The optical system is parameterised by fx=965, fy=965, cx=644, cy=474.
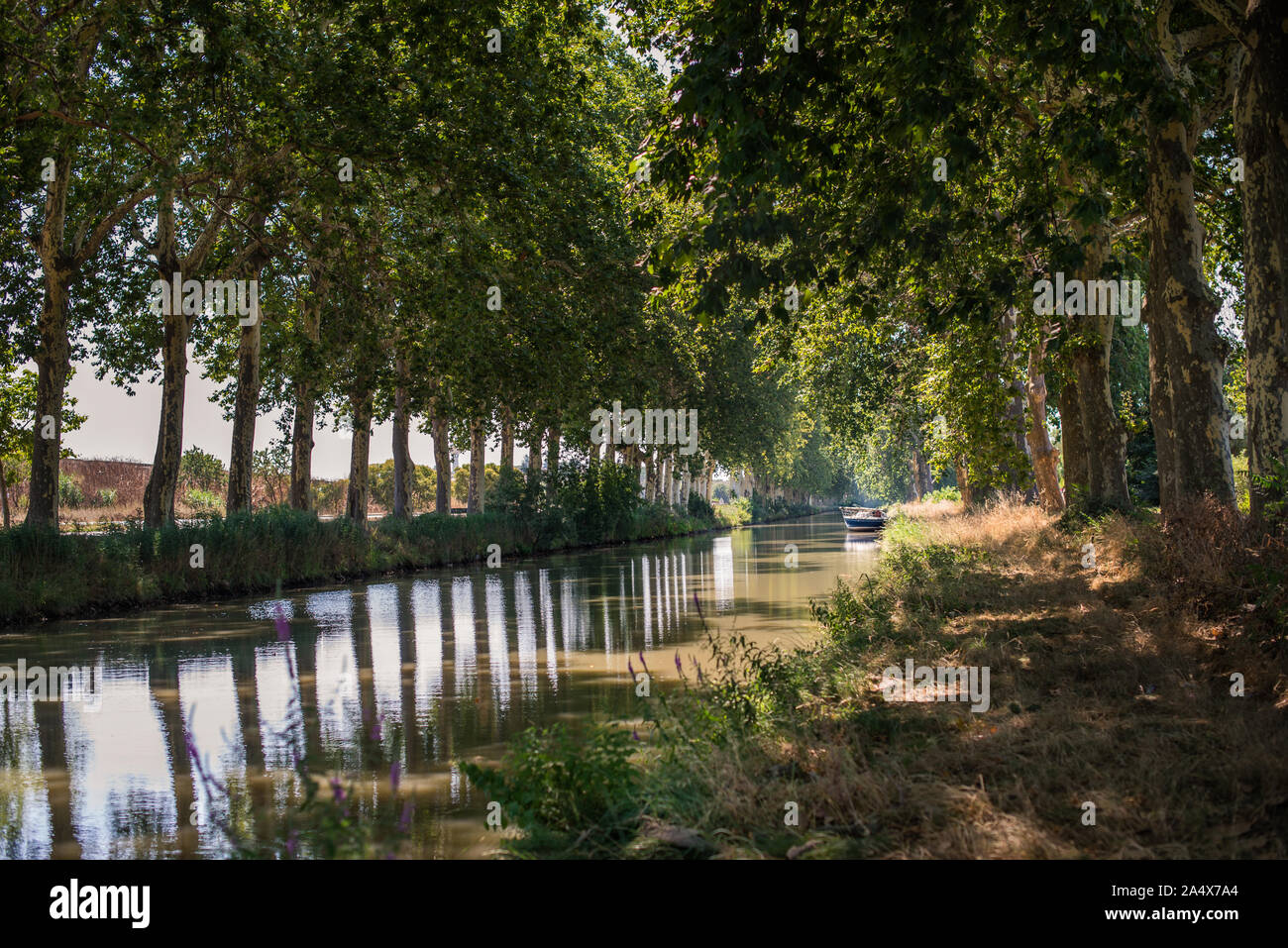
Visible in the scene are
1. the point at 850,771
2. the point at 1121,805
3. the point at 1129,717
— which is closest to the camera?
the point at 1121,805

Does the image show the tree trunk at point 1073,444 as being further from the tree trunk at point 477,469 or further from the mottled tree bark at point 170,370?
the tree trunk at point 477,469

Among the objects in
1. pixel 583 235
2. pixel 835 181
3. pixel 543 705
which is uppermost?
pixel 583 235

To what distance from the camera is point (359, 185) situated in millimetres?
16266

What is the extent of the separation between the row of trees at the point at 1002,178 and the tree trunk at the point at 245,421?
17574mm

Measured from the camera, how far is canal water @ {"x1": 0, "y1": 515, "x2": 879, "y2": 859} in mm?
6695

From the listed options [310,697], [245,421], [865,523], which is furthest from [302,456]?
[865,523]

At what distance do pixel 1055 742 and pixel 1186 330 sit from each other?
27.3ft

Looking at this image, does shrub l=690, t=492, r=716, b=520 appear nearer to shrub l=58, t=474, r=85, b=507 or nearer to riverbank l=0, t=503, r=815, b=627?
riverbank l=0, t=503, r=815, b=627

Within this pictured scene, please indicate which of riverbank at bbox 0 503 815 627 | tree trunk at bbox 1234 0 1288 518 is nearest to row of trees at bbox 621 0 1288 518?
tree trunk at bbox 1234 0 1288 518

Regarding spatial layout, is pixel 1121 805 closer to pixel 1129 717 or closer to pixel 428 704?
pixel 1129 717

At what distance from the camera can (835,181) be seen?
11828mm

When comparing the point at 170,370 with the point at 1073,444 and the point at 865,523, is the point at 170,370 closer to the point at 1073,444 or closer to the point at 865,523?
the point at 1073,444
